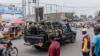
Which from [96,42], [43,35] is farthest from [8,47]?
[96,42]

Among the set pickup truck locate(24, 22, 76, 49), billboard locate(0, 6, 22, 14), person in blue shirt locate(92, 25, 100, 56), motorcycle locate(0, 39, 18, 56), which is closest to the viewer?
person in blue shirt locate(92, 25, 100, 56)

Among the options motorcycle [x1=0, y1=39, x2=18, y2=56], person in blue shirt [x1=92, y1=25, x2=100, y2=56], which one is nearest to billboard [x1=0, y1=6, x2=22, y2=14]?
motorcycle [x1=0, y1=39, x2=18, y2=56]

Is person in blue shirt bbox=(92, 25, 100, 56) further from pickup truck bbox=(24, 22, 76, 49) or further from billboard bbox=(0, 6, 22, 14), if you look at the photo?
billboard bbox=(0, 6, 22, 14)

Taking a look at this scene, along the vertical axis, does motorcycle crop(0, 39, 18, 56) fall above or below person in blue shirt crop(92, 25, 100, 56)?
below

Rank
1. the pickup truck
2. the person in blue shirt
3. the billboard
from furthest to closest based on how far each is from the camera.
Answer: the billboard < the pickup truck < the person in blue shirt

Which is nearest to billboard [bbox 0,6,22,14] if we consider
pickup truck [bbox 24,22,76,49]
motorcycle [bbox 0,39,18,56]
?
pickup truck [bbox 24,22,76,49]

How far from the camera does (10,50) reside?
11.8 metres

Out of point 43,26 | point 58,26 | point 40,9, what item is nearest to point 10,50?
point 43,26

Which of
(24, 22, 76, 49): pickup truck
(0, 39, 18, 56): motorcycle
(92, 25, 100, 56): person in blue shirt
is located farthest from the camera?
(24, 22, 76, 49): pickup truck

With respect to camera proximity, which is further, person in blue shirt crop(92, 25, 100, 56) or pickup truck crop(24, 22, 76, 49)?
pickup truck crop(24, 22, 76, 49)

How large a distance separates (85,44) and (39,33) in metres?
6.61

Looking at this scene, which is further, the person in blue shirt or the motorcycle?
the motorcycle

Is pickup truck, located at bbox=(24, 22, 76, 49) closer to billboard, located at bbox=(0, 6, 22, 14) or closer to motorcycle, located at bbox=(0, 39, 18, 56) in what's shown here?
motorcycle, located at bbox=(0, 39, 18, 56)

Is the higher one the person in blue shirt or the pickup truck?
the person in blue shirt
